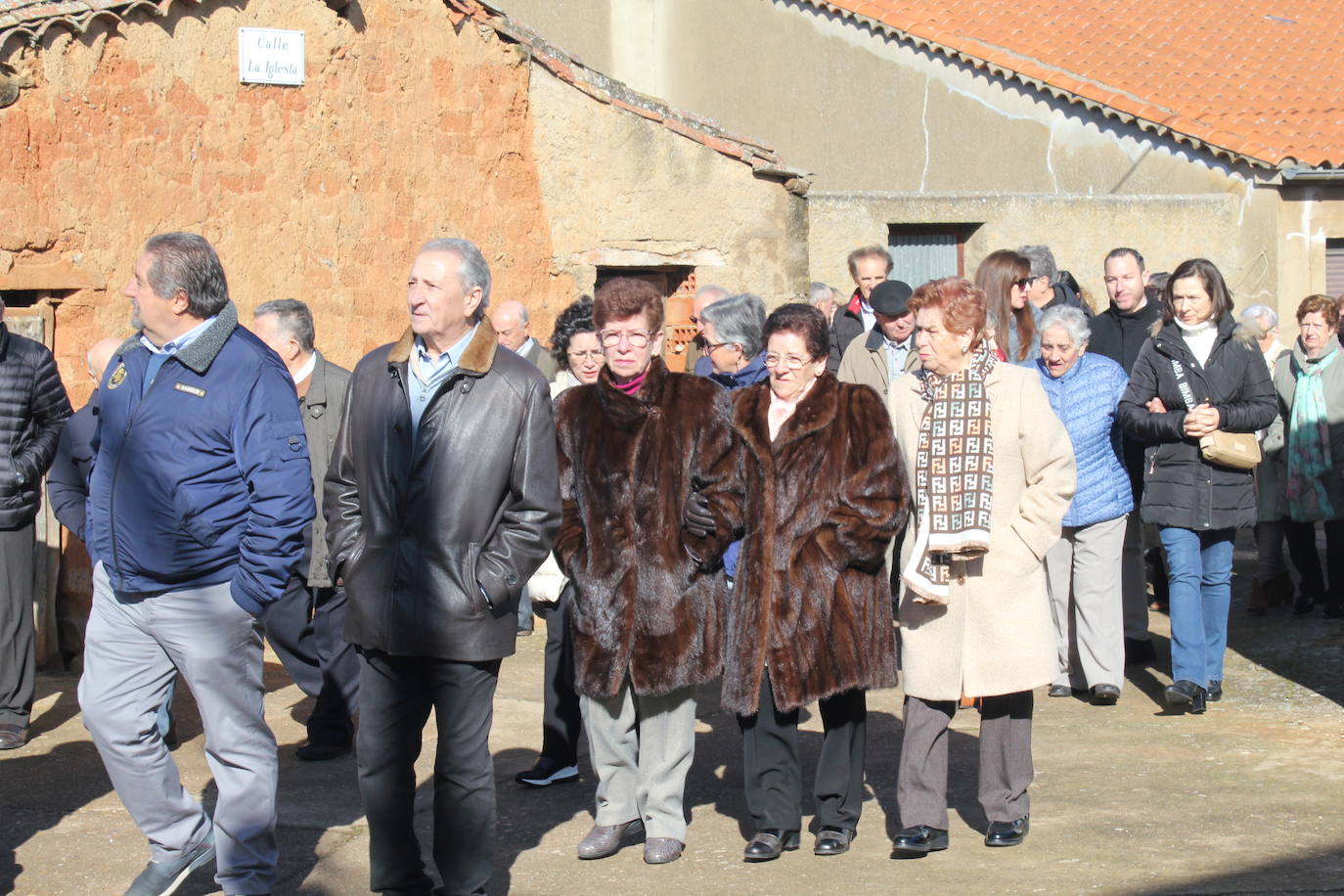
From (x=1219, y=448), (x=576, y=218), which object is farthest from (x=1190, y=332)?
(x=576, y=218)

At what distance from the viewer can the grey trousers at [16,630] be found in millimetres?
7039

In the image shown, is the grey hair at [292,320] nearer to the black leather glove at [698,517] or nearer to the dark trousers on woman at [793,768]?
the black leather glove at [698,517]

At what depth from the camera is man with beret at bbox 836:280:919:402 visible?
7.59m

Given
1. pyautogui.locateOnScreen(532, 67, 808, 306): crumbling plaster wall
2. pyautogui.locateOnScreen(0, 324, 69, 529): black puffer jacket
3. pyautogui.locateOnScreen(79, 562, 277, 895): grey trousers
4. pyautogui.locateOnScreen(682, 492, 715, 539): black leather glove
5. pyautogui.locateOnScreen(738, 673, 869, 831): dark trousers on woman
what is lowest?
pyautogui.locateOnScreen(738, 673, 869, 831): dark trousers on woman

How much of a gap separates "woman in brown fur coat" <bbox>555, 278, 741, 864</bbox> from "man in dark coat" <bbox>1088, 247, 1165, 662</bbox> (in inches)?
134

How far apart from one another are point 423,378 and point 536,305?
6180mm

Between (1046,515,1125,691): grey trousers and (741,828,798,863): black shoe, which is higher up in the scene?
(1046,515,1125,691): grey trousers

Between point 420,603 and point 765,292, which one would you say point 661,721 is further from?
point 765,292

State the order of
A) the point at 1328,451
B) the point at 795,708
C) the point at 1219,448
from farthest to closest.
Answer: the point at 1328,451 → the point at 1219,448 → the point at 795,708

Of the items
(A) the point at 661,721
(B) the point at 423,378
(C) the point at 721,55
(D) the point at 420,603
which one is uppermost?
(C) the point at 721,55

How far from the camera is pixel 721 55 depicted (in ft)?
68.6

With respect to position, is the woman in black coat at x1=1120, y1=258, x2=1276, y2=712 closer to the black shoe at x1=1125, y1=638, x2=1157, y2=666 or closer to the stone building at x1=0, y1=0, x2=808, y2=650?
the black shoe at x1=1125, y1=638, x2=1157, y2=666

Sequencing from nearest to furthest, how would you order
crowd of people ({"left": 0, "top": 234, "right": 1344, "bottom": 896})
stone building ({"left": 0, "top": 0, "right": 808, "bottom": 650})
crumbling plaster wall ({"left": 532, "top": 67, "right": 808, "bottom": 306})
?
1. crowd of people ({"left": 0, "top": 234, "right": 1344, "bottom": 896})
2. stone building ({"left": 0, "top": 0, "right": 808, "bottom": 650})
3. crumbling plaster wall ({"left": 532, "top": 67, "right": 808, "bottom": 306})

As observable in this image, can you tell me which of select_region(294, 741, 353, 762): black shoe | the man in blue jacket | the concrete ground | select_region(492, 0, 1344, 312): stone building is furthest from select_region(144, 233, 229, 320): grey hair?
select_region(492, 0, 1344, 312): stone building
